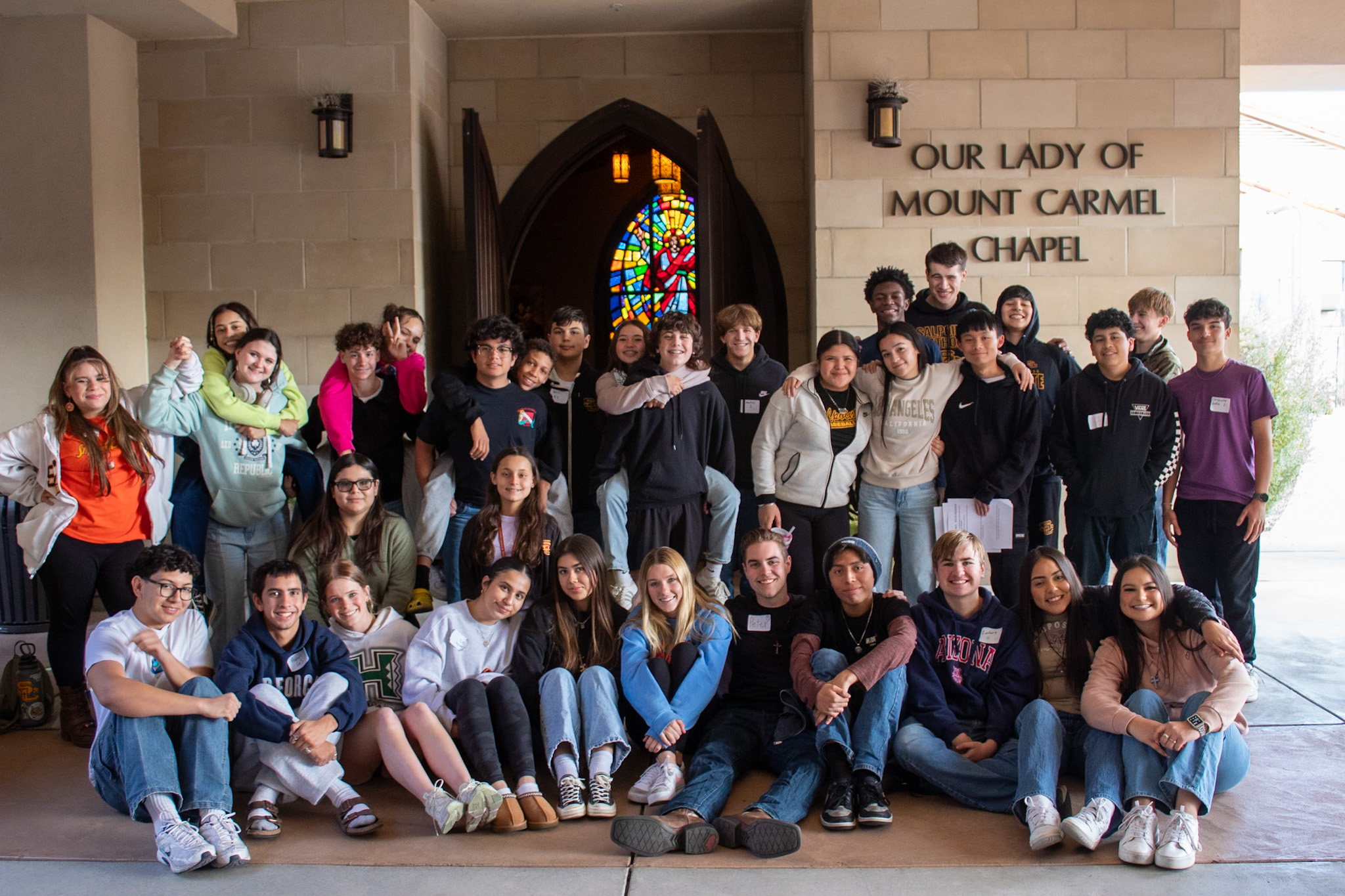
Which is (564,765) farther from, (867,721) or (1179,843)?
(1179,843)

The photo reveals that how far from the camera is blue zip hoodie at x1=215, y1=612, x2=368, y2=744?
2887 millimetres

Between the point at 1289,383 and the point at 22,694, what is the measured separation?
940 centimetres

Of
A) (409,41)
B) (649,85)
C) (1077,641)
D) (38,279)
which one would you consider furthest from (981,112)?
(38,279)

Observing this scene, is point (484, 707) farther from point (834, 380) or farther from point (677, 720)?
point (834, 380)

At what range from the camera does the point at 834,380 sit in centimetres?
388

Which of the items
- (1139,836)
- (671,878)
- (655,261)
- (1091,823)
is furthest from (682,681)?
(655,261)

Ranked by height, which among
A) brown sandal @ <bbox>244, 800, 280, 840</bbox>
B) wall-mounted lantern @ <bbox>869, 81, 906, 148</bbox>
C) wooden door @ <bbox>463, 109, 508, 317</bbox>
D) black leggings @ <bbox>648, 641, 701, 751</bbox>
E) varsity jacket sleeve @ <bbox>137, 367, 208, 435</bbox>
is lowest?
brown sandal @ <bbox>244, 800, 280, 840</bbox>

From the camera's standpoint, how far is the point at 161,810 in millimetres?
2693

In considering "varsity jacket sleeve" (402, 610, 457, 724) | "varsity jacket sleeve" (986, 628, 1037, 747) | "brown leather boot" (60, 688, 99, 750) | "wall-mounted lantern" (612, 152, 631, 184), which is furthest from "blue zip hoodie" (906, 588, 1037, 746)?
"wall-mounted lantern" (612, 152, 631, 184)

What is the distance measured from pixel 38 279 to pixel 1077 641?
5.19 meters

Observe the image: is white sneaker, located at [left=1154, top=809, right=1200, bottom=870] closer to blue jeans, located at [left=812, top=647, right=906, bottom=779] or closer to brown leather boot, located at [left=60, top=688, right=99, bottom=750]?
blue jeans, located at [left=812, top=647, right=906, bottom=779]

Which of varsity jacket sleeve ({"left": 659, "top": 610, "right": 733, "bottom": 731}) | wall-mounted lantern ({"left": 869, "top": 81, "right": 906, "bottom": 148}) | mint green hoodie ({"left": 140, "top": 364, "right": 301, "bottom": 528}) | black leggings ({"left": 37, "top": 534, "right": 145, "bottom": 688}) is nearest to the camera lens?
varsity jacket sleeve ({"left": 659, "top": 610, "right": 733, "bottom": 731})

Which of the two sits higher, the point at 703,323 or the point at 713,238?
the point at 713,238

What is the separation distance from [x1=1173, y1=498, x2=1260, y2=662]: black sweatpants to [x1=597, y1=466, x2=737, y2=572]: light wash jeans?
162cm
